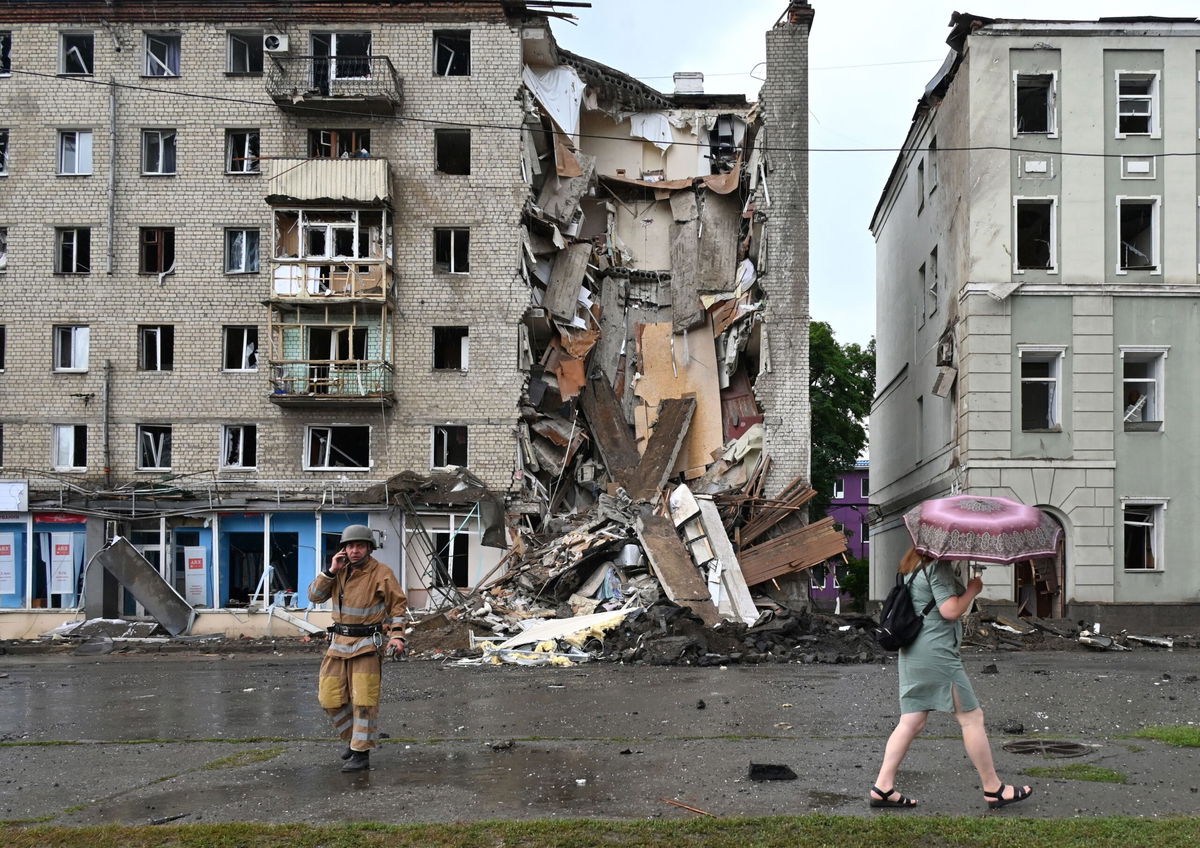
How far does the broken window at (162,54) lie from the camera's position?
31422mm

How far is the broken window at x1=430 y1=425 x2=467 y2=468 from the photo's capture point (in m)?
30.6

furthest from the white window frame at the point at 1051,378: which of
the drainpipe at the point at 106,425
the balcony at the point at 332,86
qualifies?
the drainpipe at the point at 106,425

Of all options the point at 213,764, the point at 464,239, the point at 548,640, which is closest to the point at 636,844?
the point at 213,764

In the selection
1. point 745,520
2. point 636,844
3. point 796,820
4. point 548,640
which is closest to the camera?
point 636,844

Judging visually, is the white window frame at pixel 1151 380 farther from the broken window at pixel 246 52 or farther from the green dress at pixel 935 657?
the broken window at pixel 246 52

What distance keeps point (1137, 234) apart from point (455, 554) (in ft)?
61.2

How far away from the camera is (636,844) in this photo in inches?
229

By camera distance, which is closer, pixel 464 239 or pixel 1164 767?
pixel 1164 767

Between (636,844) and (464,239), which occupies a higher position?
(464,239)

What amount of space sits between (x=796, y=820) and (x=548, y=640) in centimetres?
1484

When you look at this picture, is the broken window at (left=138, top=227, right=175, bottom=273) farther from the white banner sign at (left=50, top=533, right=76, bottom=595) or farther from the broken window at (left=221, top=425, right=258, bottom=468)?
the white banner sign at (left=50, top=533, right=76, bottom=595)

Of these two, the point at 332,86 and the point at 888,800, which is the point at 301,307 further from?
the point at 888,800

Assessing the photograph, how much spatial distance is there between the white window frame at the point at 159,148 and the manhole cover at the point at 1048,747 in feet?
93.1

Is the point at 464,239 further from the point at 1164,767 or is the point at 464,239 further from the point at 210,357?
the point at 1164,767
